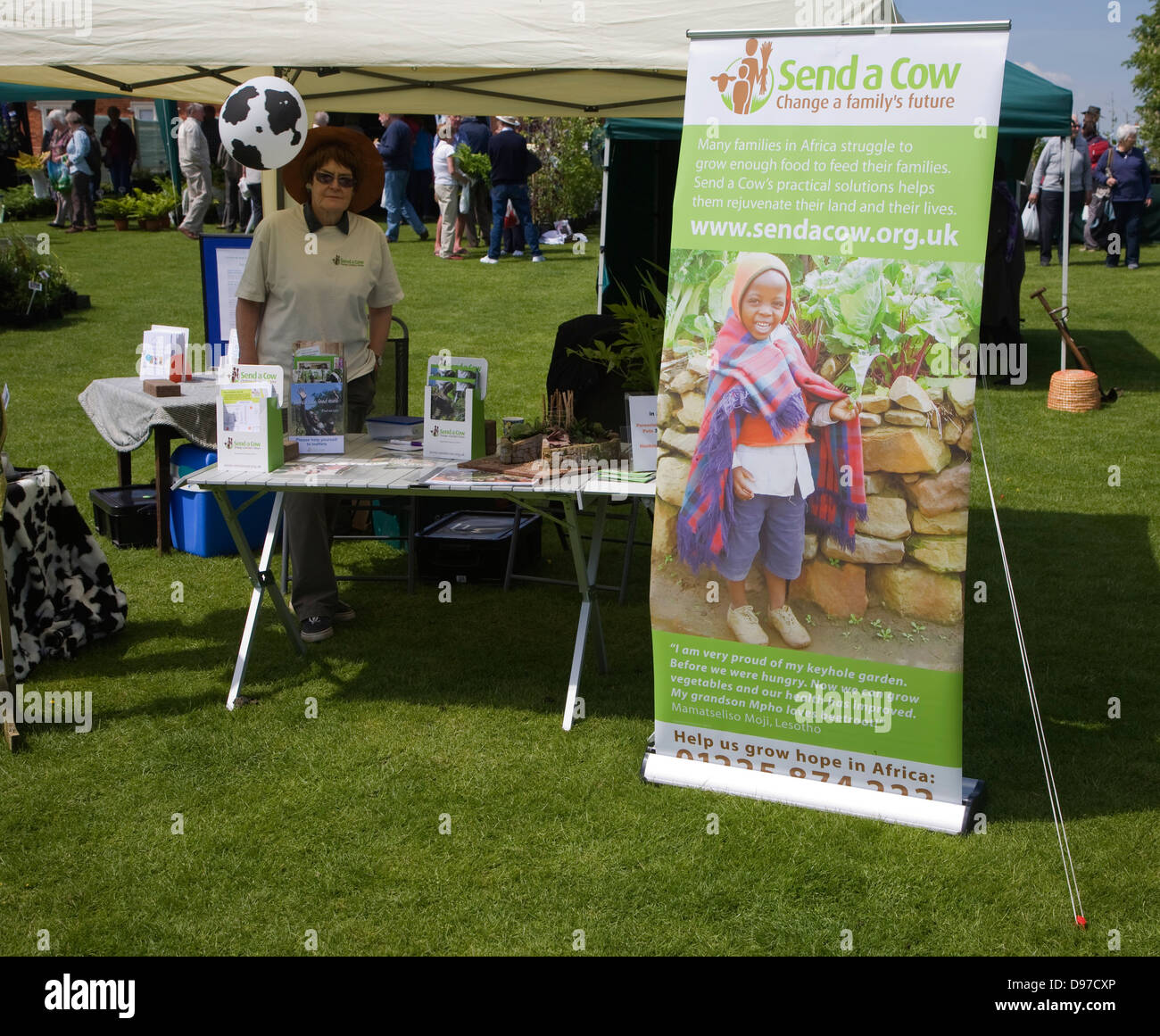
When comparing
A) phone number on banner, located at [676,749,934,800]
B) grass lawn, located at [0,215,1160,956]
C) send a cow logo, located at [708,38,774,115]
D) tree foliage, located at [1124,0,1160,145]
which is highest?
tree foliage, located at [1124,0,1160,145]

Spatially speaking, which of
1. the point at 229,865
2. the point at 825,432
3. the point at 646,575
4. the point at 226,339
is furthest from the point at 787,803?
the point at 226,339

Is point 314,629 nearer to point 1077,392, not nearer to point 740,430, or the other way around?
point 740,430

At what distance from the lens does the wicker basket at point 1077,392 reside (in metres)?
9.03

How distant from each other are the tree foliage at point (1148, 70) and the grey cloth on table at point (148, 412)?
1443 inches

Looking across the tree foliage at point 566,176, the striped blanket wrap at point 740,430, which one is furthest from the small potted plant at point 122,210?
the striped blanket wrap at point 740,430

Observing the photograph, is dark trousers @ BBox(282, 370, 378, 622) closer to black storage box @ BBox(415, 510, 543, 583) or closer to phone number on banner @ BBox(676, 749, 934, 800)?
black storage box @ BBox(415, 510, 543, 583)

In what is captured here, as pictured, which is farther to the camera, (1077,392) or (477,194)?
(477,194)

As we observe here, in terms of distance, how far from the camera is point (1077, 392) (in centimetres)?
904

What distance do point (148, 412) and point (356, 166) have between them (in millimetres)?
1624

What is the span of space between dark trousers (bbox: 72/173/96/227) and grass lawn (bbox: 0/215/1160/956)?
14320 mm

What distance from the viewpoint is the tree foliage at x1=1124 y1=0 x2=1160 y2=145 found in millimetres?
37031

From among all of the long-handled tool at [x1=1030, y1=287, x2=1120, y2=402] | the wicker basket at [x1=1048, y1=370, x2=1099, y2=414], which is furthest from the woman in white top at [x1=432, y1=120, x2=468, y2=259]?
the wicker basket at [x1=1048, y1=370, x2=1099, y2=414]

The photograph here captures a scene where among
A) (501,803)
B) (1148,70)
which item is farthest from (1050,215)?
(1148,70)

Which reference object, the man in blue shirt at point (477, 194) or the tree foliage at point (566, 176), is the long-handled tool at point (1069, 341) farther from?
the tree foliage at point (566, 176)
